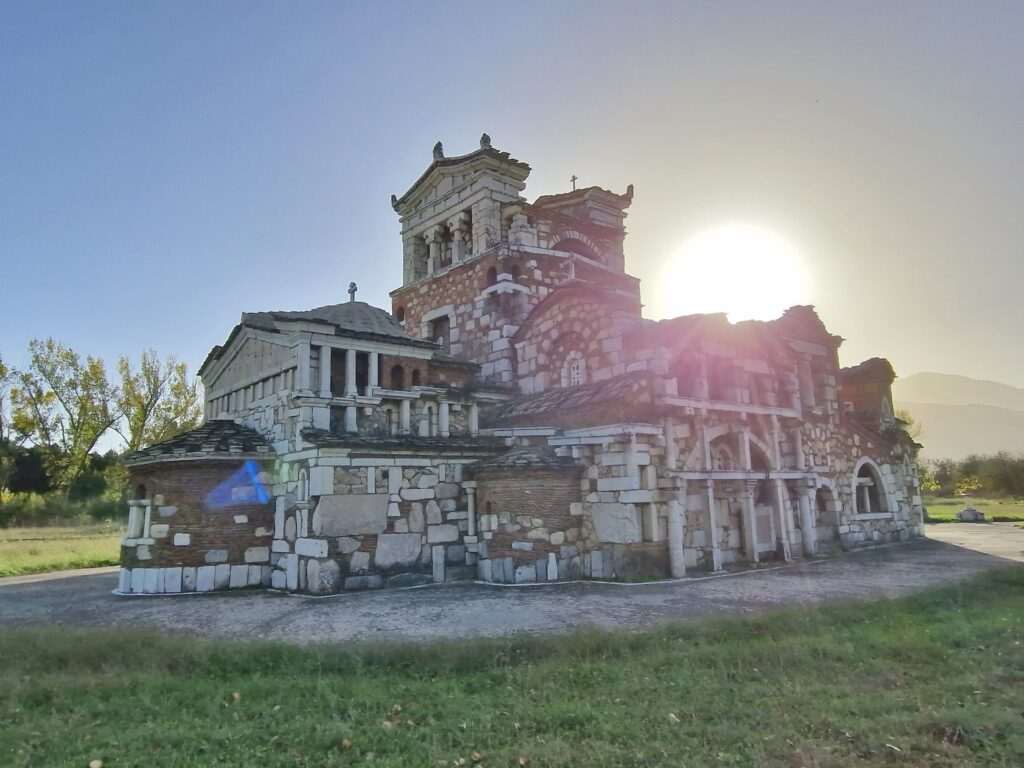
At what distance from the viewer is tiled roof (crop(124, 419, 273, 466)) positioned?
11.9 meters

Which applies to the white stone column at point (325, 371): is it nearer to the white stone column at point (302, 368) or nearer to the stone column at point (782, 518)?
the white stone column at point (302, 368)

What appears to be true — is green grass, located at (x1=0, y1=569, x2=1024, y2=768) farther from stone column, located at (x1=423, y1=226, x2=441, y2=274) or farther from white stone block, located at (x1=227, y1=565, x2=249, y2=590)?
stone column, located at (x1=423, y1=226, x2=441, y2=274)

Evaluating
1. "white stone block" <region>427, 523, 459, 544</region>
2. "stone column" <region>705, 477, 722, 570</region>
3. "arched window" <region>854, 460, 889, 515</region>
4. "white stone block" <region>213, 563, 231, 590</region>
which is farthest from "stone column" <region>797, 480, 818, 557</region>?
"white stone block" <region>213, 563, 231, 590</region>

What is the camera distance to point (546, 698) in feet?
18.0

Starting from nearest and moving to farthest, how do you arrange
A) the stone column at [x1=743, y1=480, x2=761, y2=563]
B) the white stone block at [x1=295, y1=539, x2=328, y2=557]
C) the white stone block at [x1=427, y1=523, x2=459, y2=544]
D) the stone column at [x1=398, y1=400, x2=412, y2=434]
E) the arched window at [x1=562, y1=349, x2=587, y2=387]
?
the white stone block at [x1=295, y1=539, x2=328, y2=557]
the white stone block at [x1=427, y1=523, x2=459, y2=544]
the stone column at [x1=398, y1=400, x2=412, y2=434]
the stone column at [x1=743, y1=480, x2=761, y2=563]
the arched window at [x1=562, y1=349, x2=587, y2=387]

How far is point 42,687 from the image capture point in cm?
593

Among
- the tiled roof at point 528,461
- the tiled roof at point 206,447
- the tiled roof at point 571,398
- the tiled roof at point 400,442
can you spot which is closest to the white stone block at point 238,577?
the tiled roof at point 206,447

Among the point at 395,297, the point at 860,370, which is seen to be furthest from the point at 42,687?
the point at 860,370

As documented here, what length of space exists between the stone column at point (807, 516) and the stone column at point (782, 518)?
0.75 meters

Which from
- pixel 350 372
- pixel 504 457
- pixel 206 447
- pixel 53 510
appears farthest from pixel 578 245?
pixel 53 510

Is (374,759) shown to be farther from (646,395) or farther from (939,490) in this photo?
(939,490)

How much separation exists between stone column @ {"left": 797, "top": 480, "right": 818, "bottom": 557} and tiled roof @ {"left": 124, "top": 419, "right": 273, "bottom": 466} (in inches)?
497

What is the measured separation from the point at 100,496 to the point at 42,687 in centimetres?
3577

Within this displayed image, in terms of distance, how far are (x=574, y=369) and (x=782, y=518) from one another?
6098 millimetres
